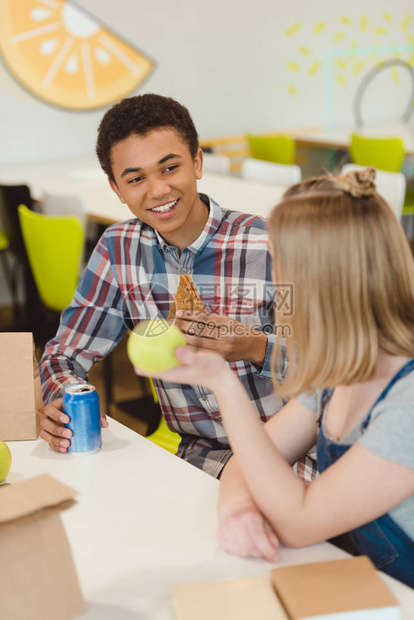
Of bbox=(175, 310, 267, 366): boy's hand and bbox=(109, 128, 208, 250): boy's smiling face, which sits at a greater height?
bbox=(109, 128, 208, 250): boy's smiling face

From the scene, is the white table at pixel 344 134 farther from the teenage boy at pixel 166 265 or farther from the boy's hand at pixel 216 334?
the boy's hand at pixel 216 334

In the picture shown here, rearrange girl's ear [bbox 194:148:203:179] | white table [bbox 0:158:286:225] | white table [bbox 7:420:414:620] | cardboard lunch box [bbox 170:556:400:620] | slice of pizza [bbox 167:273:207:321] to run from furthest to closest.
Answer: white table [bbox 0:158:286:225] < girl's ear [bbox 194:148:203:179] < slice of pizza [bbox 167:273:207:321] < white table [bbox 7:420:414:620] < cardboard lunch box [bbox 170:556:400:620]

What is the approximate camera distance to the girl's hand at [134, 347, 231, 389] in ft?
3.33

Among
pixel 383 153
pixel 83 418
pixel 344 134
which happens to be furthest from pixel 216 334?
pixel 344 134

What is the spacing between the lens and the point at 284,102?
20.0 feet

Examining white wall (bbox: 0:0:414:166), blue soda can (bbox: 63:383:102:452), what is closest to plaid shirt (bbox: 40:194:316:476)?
blue soda can (bbox: 63:383:102:452)

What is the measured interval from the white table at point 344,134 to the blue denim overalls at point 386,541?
3905mm

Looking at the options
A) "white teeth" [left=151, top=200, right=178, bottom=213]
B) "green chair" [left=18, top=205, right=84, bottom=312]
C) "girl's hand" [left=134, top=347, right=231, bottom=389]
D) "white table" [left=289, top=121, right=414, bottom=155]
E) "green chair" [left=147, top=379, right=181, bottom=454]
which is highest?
"white teeth" [left=151, top=200, right=178, bottom=213]

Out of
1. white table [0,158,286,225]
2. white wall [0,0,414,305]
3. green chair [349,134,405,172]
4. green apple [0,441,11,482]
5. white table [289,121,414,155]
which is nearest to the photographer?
green apple [0,441,11,482]

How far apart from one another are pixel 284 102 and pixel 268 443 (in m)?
5.32

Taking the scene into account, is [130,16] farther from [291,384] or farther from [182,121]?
[291,384]

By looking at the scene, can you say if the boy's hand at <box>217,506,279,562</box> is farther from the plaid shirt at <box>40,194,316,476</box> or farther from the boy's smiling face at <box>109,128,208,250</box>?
the boy's smiling face at <box>109,128,208,250</box>

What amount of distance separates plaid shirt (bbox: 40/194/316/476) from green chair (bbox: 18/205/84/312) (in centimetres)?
127

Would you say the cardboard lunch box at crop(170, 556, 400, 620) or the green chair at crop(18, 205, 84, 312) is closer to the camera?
the cardboard lunch box at crop(170, 556, 400, 620)
